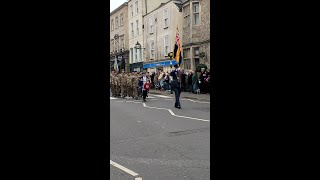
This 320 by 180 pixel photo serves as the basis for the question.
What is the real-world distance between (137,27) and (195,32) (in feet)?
48.2

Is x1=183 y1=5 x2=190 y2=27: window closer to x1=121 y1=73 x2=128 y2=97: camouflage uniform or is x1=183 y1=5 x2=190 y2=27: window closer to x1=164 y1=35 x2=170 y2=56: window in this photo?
x1=164 y1=35 x2=170 y2=56: window

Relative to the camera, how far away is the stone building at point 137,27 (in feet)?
125

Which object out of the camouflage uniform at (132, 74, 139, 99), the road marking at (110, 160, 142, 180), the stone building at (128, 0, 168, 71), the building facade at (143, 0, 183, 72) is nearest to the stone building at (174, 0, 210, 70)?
the building facade at (143, 0, 183, 72)

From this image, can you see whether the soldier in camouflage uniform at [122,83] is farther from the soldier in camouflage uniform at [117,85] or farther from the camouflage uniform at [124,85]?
the soldier in camouflage uniform at [117,85]

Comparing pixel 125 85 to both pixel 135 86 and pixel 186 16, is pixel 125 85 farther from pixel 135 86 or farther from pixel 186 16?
pixel 186 16

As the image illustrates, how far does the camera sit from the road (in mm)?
4367

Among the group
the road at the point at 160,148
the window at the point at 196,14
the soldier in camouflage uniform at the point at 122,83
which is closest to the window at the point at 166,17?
the window at the point at 196,14

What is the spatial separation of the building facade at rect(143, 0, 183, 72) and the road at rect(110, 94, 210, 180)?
2063 cm

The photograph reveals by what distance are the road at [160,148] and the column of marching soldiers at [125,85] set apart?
8.84m
